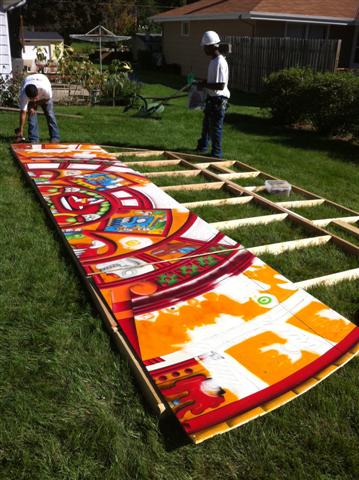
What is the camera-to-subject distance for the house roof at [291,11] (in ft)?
57.5

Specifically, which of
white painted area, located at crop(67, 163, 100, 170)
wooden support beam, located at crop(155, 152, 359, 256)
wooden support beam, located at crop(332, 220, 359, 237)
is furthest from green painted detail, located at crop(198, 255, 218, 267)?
white painted area, located at crop(67, 163, 100, 170)

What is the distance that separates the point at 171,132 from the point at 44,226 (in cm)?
576

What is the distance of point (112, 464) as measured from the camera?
209cm

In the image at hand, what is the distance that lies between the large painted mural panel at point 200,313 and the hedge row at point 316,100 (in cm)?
606

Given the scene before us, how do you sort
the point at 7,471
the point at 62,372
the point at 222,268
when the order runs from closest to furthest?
the point at 7,471 → the point at 62,372 → the point at 222,268

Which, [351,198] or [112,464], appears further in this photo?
[351,198]

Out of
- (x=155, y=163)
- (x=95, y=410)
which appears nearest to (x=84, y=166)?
(x=155, y=163)

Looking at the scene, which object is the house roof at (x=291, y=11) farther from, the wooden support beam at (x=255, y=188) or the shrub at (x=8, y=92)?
the wooden support beam at (x=255, y=188)

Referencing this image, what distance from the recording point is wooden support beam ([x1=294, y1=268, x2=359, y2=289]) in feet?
11.7

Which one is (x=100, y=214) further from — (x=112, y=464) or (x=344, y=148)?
(x=344, y=148)

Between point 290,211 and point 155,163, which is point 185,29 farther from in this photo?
point 290,211

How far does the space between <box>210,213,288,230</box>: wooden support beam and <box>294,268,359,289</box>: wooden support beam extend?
1.24 metres

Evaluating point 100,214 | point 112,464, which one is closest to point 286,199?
point 100,214

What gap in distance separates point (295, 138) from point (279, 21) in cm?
1041
